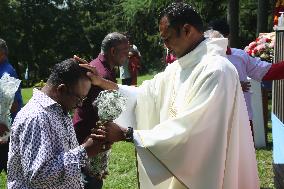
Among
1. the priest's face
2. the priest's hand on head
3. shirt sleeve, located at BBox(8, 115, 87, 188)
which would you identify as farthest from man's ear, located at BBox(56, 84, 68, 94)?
the priest's face

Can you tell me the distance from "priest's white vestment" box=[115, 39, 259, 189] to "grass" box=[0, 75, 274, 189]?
11.1 ft

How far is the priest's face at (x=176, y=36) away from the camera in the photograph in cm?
384

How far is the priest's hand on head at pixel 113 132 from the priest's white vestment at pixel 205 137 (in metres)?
0.13

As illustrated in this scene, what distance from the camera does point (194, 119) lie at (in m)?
3.64

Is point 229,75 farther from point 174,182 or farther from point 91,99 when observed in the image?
point 91,99

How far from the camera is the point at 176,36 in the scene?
3.85m

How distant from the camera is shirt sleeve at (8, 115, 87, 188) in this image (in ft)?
9.64

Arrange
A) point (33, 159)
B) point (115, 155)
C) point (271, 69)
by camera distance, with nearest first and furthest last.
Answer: point (33, 159) < point (271, 69) < point (115, 155)

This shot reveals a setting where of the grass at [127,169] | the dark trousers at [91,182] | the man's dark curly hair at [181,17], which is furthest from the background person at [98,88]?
the grass at [127,169]

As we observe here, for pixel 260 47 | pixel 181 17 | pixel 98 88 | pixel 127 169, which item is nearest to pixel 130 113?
pixel 98 88

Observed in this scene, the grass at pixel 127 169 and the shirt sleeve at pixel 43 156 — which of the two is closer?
the shirt sleeve at pixel 43 156

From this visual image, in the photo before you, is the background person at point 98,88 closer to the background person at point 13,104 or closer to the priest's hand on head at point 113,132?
the priest's hand on head at point 113,132

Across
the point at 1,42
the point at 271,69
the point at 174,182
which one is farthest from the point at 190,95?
the point at 1,42

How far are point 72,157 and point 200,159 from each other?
1.04 m
